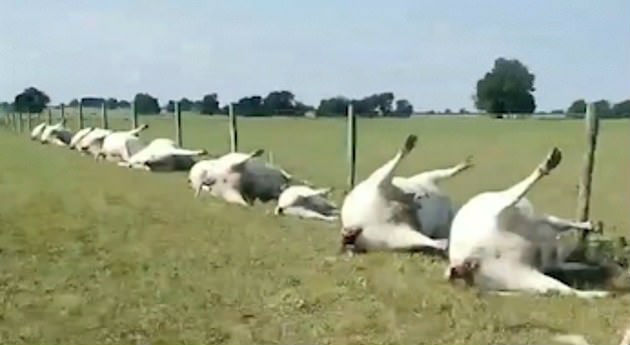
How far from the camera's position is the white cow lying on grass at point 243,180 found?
11352 mm

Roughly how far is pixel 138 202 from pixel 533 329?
6370 millimetres

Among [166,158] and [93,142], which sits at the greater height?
[166,158]

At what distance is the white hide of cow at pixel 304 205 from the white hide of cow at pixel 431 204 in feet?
7.18

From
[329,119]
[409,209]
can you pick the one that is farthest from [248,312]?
[329,119]

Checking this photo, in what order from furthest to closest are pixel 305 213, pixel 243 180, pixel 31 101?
pixel 31 101
pixel 243 180
pixel 305 213

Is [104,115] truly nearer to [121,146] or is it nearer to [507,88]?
[121,146]

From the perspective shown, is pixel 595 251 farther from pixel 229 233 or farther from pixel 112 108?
pixel 112 108

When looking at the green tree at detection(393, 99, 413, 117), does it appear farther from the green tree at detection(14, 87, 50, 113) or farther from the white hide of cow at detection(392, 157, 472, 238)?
the green tree at detection(14, 87, 50, 113)

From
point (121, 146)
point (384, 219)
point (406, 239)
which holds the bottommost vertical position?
point (121, 146)

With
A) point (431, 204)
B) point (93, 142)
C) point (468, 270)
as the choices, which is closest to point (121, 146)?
point (93, 142)

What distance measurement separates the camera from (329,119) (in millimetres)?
23578

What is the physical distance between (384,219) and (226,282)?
1395mm

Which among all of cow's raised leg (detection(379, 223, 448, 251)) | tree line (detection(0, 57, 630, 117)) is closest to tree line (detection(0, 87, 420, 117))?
tree line (detection(0, 57, 630, 117))

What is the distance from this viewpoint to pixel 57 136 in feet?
87.4
